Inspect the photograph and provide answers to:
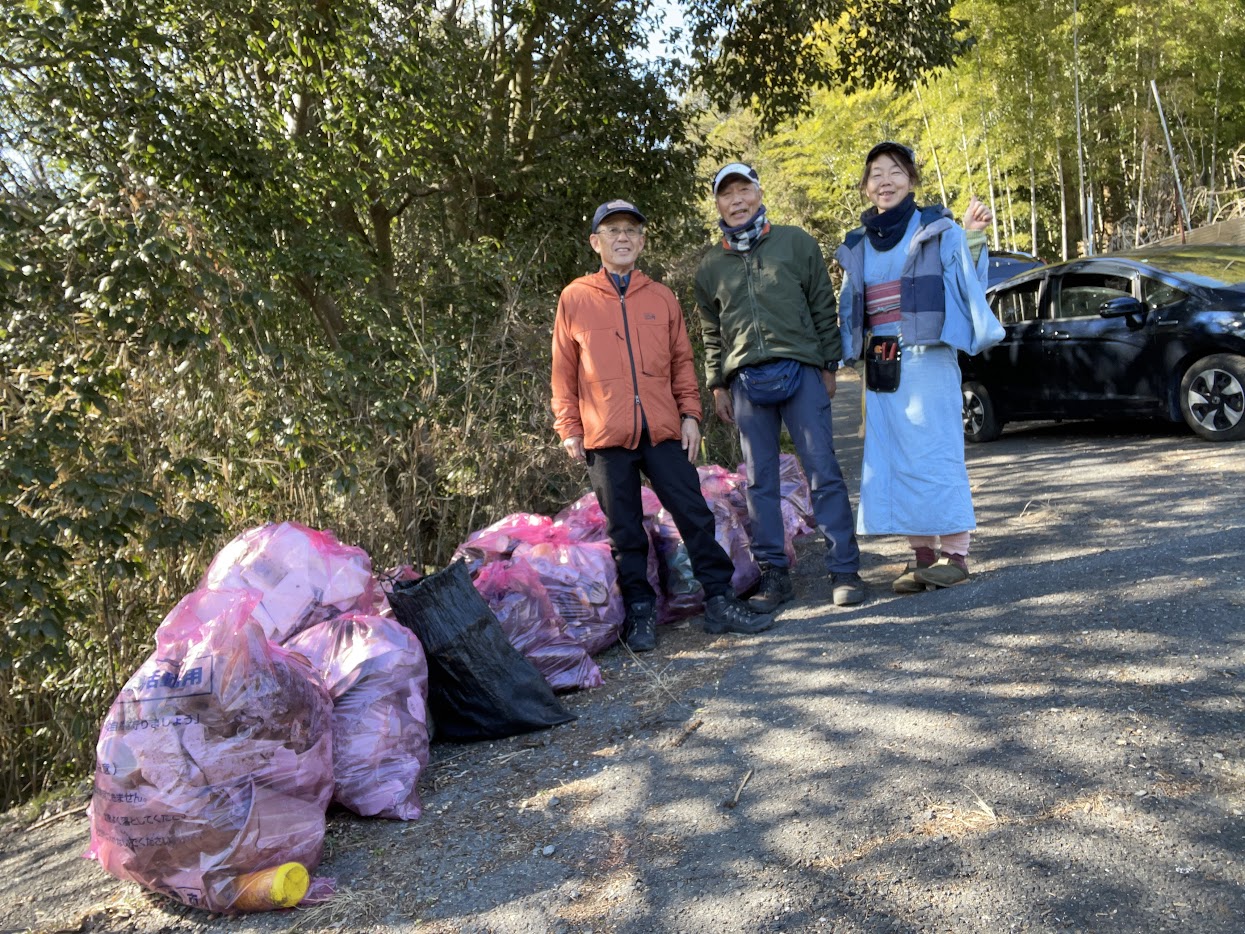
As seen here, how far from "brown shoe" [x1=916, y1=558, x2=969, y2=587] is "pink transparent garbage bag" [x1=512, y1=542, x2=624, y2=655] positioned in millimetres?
1450

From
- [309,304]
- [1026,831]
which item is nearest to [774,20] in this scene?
[309,304]

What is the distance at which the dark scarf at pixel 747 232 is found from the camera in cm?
484

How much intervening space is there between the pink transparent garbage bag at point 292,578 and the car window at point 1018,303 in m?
6.83

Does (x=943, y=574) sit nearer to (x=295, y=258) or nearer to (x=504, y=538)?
(x=504, y=538)

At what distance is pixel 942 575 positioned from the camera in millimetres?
4906

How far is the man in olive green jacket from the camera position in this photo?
4812 mm

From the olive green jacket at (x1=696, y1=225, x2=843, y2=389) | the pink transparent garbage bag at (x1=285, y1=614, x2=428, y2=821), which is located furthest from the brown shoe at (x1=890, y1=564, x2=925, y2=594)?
the pink transparent garbage bag at (x1=285, y1=614, x2=428, y2=821)

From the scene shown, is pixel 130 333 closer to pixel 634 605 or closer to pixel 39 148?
pixel 39 148

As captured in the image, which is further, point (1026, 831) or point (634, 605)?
point (634, 605)

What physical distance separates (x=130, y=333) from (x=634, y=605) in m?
2.50

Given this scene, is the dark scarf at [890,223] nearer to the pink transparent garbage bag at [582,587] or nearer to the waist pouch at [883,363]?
the waist pouch at [883,363]

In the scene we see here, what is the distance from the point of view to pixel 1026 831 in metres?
2.74

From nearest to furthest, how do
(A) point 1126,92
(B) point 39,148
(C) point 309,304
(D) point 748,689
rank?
(D) point 748,689
(B) point 39,148
(C) point 309,304
(A) point 1126,92

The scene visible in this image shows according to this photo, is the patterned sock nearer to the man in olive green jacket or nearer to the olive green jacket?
the man in olive green jacket
